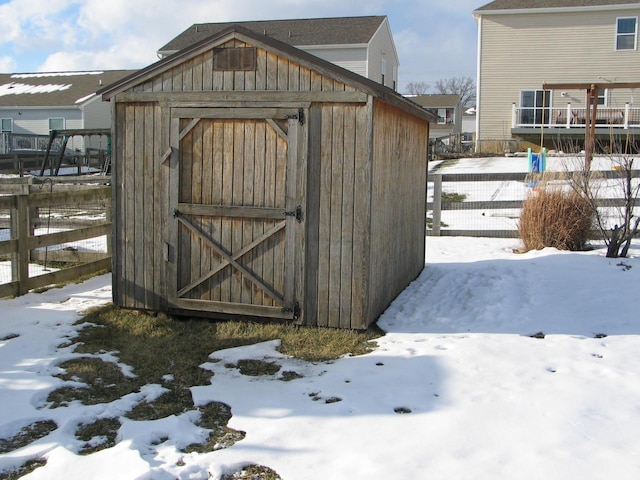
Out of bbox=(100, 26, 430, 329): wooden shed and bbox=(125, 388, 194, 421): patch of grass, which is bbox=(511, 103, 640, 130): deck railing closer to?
bbox=(100, 26, 430, 329): wooden shed

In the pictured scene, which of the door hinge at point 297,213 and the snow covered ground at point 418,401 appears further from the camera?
the door hinge at point 297,213

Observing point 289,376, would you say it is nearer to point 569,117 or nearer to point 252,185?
point 252,185

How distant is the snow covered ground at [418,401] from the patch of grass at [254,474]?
2.6 inches

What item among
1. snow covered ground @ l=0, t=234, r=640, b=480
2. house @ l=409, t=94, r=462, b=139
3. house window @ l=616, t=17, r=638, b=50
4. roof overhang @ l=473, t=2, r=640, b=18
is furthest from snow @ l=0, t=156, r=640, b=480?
house @ l=409, t=94, r=462, b=139

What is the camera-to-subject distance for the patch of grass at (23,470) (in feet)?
11.7

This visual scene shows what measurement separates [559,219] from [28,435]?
792cm

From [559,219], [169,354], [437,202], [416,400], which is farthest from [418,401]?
[437,202]

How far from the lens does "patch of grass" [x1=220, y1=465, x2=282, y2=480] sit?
139 inches

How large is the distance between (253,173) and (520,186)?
1175 cm

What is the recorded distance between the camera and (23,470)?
3621 mm

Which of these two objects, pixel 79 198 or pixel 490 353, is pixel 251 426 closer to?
pixel 490 353

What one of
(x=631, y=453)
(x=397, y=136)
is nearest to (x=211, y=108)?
(x=397, y=136)

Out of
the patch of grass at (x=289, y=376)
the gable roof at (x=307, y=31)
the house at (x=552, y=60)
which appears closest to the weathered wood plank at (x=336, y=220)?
the patch of grass at (x=289, y=376)

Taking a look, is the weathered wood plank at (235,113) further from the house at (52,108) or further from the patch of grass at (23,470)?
the house at (52,108)
